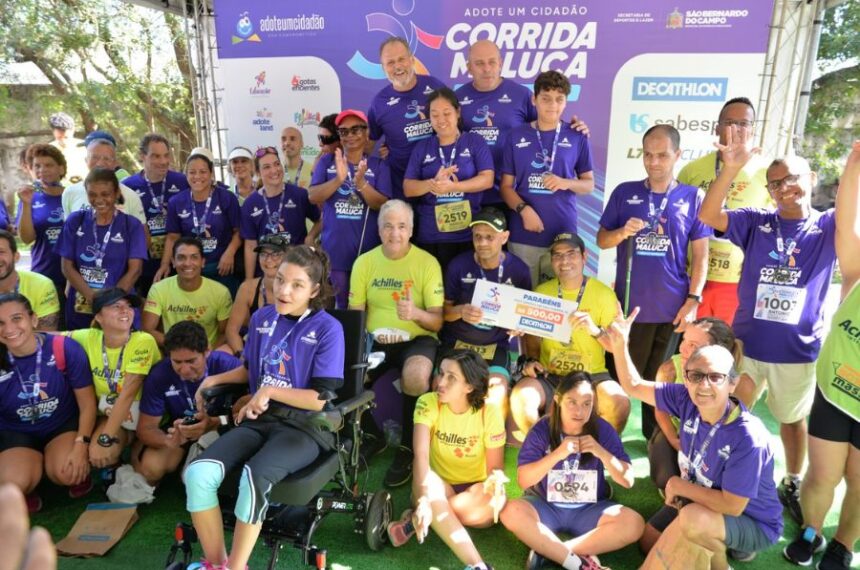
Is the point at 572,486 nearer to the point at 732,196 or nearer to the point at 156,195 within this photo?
the point at 732,196

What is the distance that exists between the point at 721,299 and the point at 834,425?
56.5 inches

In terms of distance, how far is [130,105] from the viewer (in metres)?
12.8

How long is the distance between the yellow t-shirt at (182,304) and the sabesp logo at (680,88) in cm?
412

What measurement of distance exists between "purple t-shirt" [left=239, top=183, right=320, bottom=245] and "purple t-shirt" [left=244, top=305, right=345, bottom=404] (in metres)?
1.81

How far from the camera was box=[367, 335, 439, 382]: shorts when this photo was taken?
3.44 meters

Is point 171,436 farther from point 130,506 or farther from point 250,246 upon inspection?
point 250,246

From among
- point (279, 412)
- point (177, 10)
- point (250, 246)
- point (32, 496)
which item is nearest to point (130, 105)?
point (177, 10)

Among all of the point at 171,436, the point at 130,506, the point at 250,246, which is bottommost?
the point at 130,506

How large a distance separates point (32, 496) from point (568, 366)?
3.03 m

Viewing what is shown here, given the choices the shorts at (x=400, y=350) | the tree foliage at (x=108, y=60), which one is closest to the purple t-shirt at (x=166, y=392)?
the shorts at (x=400, y=350)

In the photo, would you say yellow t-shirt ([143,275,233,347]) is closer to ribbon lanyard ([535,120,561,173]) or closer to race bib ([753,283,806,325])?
ribbon lanyard ([535,120,561,173])

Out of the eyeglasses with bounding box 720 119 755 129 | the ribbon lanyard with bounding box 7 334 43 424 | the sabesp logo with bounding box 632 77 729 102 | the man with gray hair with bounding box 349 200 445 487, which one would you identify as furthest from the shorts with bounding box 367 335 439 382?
the sabesp logo with bounding box 632 77 729 102

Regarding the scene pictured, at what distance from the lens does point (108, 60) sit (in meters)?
12.6

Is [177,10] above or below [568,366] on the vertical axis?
above
